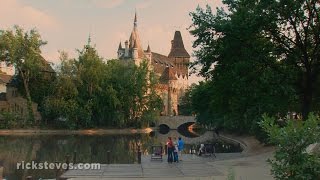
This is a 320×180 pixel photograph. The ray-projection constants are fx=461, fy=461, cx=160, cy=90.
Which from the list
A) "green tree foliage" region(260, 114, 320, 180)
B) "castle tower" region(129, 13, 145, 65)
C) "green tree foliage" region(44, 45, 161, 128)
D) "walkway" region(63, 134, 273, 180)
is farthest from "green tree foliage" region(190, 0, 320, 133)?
"castle tower" region(129, 13, 145, 65)

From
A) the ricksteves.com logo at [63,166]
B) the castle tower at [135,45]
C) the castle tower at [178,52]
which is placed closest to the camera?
the ricksteves.com logo at [63,166]

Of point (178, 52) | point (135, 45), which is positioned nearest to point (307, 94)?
point (135, 45)

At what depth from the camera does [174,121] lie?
101m

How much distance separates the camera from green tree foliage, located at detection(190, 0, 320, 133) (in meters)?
26.8

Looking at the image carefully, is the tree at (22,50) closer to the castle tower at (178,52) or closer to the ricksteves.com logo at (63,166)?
the ricksteves.com logo at (63,166)

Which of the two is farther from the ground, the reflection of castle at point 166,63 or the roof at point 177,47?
the roof at point 177,47

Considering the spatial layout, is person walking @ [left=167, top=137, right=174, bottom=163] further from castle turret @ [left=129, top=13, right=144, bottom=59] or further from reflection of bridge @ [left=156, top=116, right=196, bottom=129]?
castle turret @ [left=129, top=13, right=144, bottom=59]

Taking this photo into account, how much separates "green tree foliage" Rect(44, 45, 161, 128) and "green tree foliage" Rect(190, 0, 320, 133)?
4761cm

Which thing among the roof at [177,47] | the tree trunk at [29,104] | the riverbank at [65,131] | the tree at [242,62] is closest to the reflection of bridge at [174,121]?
the riverbank at [65,131]

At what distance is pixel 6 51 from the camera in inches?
2832

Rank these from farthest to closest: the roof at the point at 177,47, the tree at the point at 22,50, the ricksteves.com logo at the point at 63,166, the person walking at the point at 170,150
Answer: the roof at the point at 177,47
the tree at the point at 22,50
the person walking at the point at 170,150
the ricksteves.com logo at the point at 63,166

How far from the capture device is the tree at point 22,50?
7119 centimetres

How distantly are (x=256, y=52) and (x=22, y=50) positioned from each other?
52.6 metres

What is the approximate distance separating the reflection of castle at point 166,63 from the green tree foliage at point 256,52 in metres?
64.9
